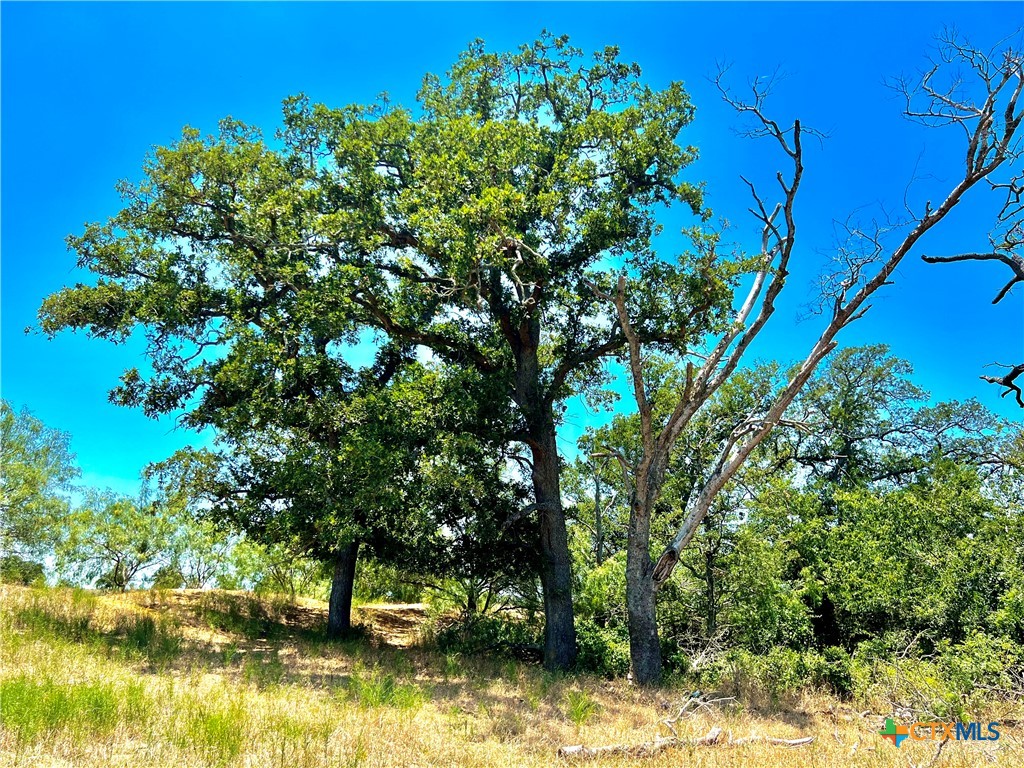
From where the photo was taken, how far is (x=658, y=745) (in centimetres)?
753

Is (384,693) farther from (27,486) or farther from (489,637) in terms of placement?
(27,486)

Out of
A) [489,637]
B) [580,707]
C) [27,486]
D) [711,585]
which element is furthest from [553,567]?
[27,486]

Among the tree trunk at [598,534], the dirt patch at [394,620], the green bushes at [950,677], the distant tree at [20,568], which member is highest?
the tree trunk at [598,534]

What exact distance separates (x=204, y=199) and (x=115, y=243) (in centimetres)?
219

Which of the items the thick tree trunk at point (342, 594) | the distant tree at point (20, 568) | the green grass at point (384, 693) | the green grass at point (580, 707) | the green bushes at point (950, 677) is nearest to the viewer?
the green grass at point (384, 693)

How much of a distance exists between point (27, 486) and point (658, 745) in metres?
21.9

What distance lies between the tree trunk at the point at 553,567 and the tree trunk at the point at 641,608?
1770 millimetres

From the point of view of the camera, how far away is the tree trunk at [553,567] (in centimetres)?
1445

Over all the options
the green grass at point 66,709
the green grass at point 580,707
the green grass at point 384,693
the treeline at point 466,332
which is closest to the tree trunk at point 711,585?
the treeline at point 466,332

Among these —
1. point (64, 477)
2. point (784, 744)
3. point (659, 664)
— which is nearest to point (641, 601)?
point (659, 664)

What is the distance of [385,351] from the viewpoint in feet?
55.6

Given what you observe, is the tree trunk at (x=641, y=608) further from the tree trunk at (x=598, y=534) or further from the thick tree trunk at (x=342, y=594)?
the tree trunk at (x=598, y=534)

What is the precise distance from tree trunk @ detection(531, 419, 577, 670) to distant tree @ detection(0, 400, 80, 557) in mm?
17126

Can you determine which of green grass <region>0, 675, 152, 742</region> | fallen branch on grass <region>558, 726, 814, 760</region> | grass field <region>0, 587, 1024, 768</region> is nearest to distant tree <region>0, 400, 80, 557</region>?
grass field <region>0, 587, 1024, 768</region>
